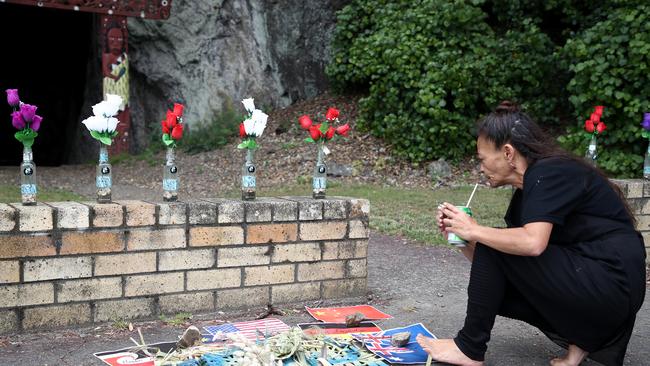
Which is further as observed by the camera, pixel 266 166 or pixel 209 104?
pixel 209 104

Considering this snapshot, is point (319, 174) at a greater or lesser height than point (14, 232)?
greater

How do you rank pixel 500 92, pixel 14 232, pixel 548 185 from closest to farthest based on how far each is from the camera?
1. pixel 548 185
2. pixel 14 232
3. pixel 500 92

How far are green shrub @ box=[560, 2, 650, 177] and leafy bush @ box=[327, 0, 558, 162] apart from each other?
1.70 m

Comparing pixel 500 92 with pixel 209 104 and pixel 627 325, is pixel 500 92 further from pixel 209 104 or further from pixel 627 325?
pixel 627 325

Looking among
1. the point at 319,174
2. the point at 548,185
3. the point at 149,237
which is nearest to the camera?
the point at 548,185

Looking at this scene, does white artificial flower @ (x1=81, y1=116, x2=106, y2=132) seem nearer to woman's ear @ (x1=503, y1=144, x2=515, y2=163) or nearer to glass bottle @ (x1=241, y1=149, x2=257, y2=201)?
glass bottle @ (x1=241, y1=149, x2=257, y2=201)

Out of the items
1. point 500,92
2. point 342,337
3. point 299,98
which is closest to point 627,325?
point 342,337

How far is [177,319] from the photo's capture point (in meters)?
3.76

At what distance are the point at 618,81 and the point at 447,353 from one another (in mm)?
7031

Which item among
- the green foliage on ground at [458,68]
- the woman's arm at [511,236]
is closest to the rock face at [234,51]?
the green foliage on ground at [458,68]

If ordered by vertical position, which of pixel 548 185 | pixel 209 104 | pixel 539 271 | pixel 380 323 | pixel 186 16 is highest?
pixel 186 16

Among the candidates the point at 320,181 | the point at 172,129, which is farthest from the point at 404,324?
the point at 172,129

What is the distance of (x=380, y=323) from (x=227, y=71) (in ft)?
35.2

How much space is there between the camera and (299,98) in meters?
14.0
